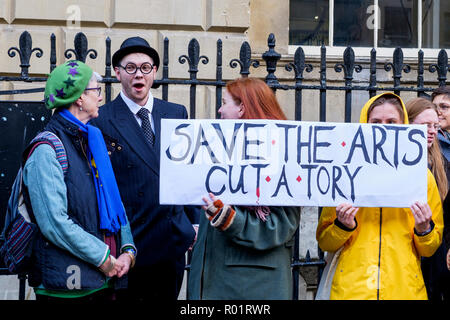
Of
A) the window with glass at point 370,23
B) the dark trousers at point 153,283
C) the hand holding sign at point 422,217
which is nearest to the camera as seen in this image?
the hand holding sign at point 422,217

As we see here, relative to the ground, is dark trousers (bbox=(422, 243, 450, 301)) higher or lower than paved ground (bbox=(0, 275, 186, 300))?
higher

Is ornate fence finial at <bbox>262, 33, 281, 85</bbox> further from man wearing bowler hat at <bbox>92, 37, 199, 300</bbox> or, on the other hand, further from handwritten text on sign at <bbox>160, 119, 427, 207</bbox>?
handwritten text on sign at <bbox>160, 119, 427, 207</bbox>

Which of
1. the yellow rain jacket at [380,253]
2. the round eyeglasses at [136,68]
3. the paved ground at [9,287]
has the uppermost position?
the round eyeglasses at [136,68]

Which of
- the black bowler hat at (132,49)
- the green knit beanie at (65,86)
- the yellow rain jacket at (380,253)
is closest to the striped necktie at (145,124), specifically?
the black bowler hat at (132,49)

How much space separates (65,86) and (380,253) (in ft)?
5.78

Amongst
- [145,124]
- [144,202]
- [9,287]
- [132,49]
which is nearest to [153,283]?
[144,202]

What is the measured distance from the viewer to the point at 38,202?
3.37 m

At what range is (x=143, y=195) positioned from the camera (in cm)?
414

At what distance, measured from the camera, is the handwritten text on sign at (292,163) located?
3.56m

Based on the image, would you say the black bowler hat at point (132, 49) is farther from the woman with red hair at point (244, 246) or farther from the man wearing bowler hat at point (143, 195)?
the woman with red hair at point (244, 246)

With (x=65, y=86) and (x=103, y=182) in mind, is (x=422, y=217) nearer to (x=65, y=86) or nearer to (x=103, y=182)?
(x=103, y=182)

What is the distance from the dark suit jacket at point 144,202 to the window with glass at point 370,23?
4.68 metres

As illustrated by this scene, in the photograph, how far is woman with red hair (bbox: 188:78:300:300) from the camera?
133 inches

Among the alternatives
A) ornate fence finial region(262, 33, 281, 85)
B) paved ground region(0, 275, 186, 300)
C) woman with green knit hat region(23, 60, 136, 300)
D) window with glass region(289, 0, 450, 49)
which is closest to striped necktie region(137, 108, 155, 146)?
woman with green knit hat region(23, 60, 136, 300)
